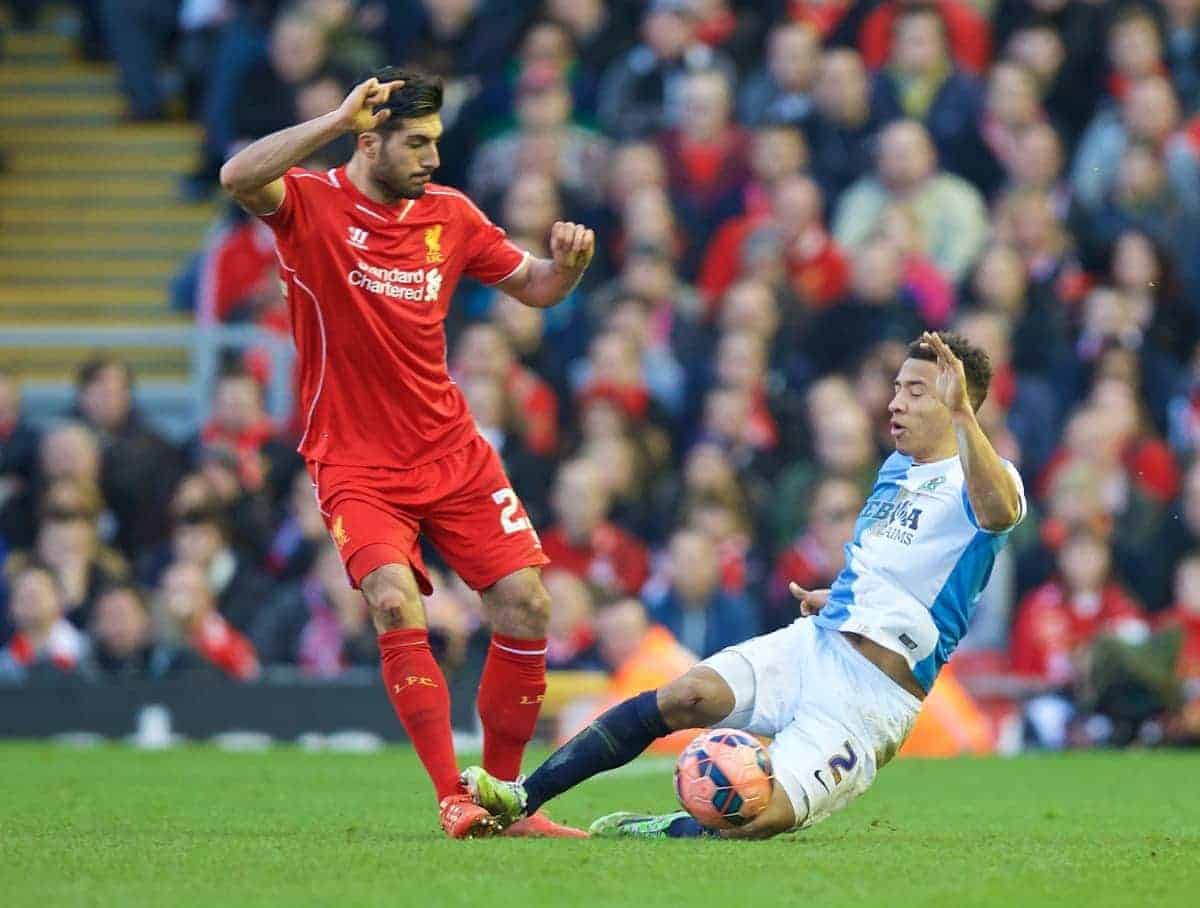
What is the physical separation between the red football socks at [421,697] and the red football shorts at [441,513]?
0.30 m

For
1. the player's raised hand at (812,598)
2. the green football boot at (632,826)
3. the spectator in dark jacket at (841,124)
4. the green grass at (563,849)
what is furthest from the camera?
the spectator in dark jacket at (841,124)

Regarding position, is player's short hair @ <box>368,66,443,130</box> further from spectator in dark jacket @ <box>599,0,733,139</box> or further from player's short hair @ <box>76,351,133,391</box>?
spectator in dark jacket @ <box>599,0,733,139</box>

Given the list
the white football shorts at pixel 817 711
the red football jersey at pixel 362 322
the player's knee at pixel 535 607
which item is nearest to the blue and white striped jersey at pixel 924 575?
the white football shorts at pixel 817 711

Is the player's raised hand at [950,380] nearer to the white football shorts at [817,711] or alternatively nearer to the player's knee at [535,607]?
the white football shorts at [817,711]

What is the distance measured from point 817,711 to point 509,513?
146 centimetres

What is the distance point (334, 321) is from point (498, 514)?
2.97 ft

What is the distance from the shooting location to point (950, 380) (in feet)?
25.5

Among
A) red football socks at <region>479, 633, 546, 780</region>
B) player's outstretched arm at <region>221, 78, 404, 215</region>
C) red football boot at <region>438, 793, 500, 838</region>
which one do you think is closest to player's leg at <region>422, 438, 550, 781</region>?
red football socks at <region>479, 633, 546, 780</region>

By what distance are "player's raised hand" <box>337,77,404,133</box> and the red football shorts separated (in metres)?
1.24

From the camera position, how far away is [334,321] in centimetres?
883

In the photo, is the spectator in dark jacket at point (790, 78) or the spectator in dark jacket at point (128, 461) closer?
the spectator in dark jacket at point (128, 461)

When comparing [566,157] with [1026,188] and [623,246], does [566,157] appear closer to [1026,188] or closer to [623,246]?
[623,246]

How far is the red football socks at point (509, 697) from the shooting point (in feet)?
29.1

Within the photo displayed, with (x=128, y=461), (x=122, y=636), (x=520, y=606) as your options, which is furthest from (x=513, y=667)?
(x=128, y=461)
